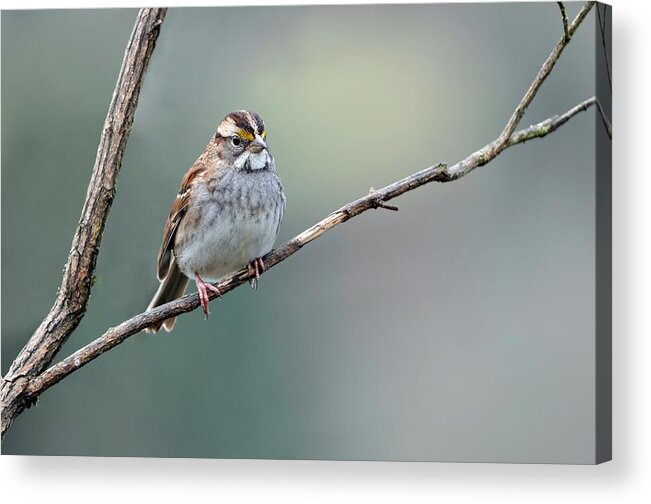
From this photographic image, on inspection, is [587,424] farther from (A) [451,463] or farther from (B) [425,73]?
(B) [425,73]

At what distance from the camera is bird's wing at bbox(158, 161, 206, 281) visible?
3.95 m

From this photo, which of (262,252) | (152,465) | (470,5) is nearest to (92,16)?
(262,252)

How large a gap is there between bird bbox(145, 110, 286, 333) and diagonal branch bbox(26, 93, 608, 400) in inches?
2.0

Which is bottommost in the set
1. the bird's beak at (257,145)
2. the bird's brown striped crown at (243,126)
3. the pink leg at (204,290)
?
the pink leg at (204,290)

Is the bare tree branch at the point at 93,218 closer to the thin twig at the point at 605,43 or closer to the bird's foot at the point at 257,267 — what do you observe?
the bird's foot at the point at 257,267

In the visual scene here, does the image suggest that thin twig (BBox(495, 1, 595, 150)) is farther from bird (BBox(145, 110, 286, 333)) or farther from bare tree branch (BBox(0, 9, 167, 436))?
bare tree branch (BBox(0, 9, 167, 436))

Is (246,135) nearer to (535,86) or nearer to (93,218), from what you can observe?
(93,218)

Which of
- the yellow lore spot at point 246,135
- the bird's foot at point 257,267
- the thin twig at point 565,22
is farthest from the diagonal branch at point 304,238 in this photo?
the yellow lore spot at point 246,135

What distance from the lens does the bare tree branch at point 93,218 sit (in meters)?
3.69

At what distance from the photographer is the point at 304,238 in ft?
12.4

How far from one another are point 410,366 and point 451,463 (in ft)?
1.18

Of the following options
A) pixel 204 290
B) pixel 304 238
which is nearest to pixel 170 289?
pixel 204 290

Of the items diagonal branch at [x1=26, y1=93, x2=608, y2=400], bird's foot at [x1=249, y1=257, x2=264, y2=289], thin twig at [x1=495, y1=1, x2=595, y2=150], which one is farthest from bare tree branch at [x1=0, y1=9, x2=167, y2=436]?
thin twig at [x1=495, y1=1, x2=595, y2=150]

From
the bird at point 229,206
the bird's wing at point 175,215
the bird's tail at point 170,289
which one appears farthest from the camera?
the bird's tail at point 170,289
